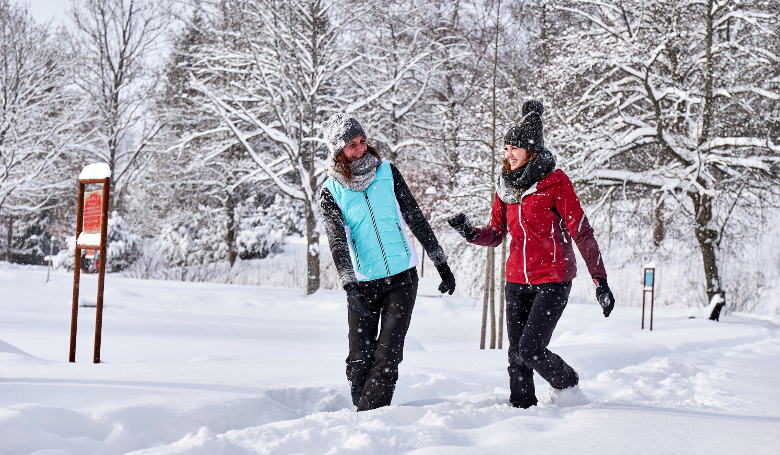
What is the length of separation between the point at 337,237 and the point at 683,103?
10881mm

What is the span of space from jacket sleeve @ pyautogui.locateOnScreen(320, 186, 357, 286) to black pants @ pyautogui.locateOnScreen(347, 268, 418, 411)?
0.13 m

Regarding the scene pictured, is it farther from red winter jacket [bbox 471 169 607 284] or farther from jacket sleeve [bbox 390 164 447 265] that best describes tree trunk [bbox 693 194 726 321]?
jacket sleeve [bbox 390 164 447 265]

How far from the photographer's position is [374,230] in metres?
3.10

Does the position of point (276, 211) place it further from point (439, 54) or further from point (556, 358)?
point (556, 358)

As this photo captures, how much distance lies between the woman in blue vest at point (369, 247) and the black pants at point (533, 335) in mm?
627

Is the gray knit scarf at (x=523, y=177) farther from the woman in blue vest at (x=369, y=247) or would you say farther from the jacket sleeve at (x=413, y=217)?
the woman in blue vest at (x=369, y=247)

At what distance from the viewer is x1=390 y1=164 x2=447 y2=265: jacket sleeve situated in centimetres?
327

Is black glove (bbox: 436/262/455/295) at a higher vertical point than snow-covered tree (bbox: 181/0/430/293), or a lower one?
lower

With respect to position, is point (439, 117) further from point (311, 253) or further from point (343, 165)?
point (343, 165)

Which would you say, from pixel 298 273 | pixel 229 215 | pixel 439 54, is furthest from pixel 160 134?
pixel 439 54

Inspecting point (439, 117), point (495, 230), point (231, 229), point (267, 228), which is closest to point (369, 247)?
point (495, 230)

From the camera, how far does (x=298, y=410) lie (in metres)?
3.52

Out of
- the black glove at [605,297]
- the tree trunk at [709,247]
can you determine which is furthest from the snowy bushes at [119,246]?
the black glove at [605,297]

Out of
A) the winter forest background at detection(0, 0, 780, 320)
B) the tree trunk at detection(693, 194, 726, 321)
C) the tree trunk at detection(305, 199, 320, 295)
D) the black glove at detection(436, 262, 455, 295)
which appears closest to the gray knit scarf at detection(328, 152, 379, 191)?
the black glove at detection(436, 262, 455, 295)
